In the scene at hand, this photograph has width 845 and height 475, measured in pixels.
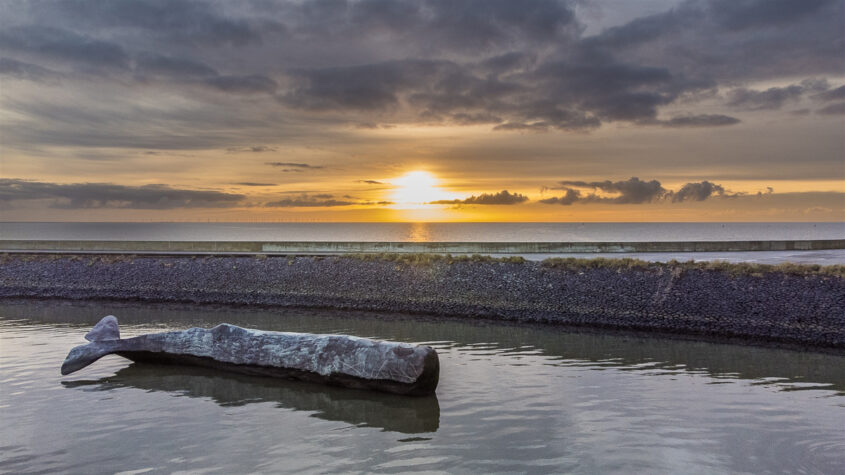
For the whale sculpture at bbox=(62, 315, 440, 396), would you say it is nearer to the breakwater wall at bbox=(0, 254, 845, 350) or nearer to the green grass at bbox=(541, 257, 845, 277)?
the breakwater wall at bbox=(0, 254, 845, 350)

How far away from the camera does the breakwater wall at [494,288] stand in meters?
20.4

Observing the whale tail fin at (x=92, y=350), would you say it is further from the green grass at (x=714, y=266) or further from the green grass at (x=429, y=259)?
the green grass at (x=714, y=266)

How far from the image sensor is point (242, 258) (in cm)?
3288

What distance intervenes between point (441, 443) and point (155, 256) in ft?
103

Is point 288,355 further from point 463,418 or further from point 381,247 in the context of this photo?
point 381,247

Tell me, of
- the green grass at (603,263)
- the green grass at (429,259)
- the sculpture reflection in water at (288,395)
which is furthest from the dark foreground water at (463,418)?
the green grass at (429,259)

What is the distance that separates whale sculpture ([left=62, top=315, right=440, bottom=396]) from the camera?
11.2 m

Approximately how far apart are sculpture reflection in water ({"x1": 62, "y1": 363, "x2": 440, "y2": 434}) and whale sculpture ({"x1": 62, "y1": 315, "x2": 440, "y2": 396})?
0.71ft

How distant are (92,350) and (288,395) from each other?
5406 mm

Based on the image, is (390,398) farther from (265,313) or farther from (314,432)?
(265,313)

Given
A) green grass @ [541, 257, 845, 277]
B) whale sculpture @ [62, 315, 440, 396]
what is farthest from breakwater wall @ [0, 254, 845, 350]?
whale sculpture @ [62, 315, 440, 396]

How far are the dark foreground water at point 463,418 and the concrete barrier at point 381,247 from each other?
2525 cm

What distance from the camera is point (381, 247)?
41.3 meters

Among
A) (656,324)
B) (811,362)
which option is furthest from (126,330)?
(811,362)
